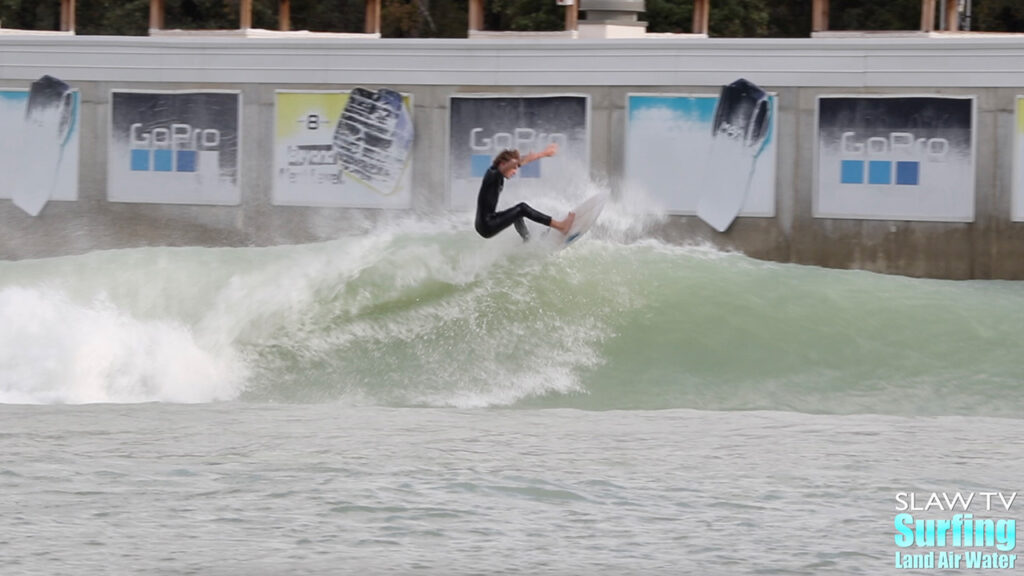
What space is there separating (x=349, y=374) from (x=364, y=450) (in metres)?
3.74


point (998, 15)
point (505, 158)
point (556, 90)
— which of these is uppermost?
point (998, 15)

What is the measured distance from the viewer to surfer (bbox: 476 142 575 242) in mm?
14477

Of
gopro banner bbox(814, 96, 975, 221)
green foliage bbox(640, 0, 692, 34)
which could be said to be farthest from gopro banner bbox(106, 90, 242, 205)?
green foliage bbox(640, 0, 692, 34)

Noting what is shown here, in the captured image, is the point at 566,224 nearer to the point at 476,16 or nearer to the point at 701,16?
the point at 701,16

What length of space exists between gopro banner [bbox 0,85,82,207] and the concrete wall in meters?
0.17

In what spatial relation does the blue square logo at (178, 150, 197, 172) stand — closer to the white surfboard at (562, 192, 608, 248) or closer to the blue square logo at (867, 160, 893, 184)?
the white surfboard at (562, 192, 608, 248)

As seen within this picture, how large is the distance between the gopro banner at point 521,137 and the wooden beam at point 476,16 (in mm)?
1189

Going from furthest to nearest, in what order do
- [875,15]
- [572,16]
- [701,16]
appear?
[875,15] < [572,16] < [701,16]

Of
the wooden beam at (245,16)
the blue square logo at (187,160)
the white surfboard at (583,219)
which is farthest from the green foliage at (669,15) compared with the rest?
the white surfboard at (583,219)

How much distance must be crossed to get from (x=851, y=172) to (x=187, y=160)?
9236mm

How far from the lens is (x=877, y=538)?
7.19 meters

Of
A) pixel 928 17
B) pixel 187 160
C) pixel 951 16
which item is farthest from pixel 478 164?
pixel 951 16

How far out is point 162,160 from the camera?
71.6 feet

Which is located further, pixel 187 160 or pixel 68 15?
pixel 68 15
